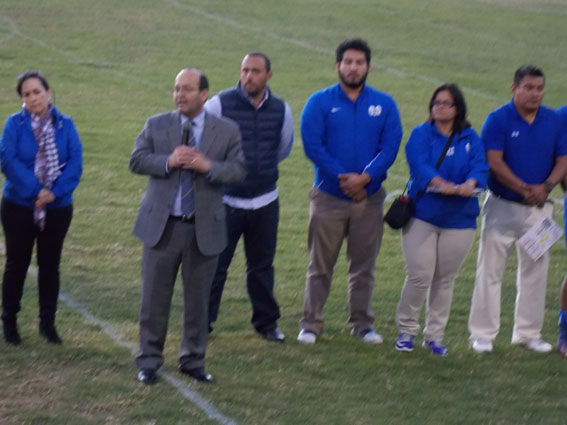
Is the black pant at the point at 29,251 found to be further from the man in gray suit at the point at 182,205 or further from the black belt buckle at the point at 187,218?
the black belt buckle at the point at 187,218

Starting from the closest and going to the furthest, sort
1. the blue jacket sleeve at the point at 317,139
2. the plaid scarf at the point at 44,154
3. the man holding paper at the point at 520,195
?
the plaid scarf at the point at 44,154 < the blue jacket sleeve at the point at 317,139 < the man holding paper at the point at 520,195

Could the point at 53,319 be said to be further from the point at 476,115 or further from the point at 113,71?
the point at 113,71

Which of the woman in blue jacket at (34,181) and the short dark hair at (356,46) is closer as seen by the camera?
the woman in blue jacket at (34,181)

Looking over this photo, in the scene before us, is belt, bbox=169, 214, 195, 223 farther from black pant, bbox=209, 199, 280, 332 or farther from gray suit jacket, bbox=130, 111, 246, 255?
black pant, bbox=209, 199, 280, 332

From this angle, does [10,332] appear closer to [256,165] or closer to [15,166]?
[15,166]

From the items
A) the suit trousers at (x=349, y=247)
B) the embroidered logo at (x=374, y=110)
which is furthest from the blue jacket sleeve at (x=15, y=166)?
the embroidered logo at (x=374, y=110)

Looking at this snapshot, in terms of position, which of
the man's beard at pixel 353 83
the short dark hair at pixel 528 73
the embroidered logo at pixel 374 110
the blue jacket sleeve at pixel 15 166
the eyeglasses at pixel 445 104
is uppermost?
the short dark hair at pixel 528 73

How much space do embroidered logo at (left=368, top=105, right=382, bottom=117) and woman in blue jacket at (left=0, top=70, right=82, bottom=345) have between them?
2103 mm

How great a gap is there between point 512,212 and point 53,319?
3421 millimetres

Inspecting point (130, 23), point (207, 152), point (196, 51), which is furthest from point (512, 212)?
point (130, 23)

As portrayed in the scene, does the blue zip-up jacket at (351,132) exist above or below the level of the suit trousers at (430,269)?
above

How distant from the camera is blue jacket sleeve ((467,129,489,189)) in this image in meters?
7.88

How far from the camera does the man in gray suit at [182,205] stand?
6.99 metres

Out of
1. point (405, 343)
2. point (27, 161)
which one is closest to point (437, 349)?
point (405, 343)
